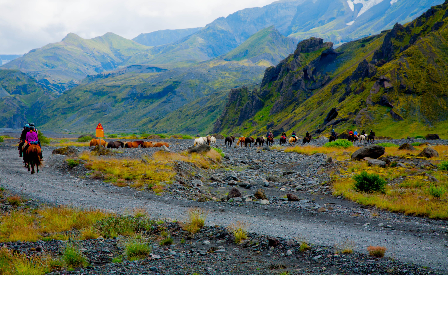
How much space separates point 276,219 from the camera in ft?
41.5

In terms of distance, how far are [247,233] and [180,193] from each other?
7.91 metres

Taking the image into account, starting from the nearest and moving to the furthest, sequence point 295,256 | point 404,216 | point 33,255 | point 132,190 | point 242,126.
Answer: point 33,255 < point 295,256 < point 404,216 < point 132,190 < point 242,126

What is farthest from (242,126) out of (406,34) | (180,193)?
(180,193)

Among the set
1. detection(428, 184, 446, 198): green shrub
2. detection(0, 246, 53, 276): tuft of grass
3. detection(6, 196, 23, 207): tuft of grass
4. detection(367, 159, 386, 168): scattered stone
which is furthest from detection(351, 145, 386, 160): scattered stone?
detection(0, 246, 53, 276): tuft of grass

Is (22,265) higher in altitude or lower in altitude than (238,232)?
higher

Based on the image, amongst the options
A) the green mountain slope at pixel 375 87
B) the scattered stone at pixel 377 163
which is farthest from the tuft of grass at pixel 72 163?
the green mountain slope at pixel 375 87

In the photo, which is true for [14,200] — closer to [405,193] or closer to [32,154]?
[32,154]

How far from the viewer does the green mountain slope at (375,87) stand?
79000mm

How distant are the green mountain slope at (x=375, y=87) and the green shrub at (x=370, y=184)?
63358mm

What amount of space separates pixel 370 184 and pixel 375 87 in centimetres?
9024

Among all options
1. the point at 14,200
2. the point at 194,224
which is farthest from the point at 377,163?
the point at 14,200

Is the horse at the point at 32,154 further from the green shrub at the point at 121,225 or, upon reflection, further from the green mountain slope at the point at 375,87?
the green mountain slope at the point at 375,87

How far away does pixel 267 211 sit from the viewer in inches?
553
